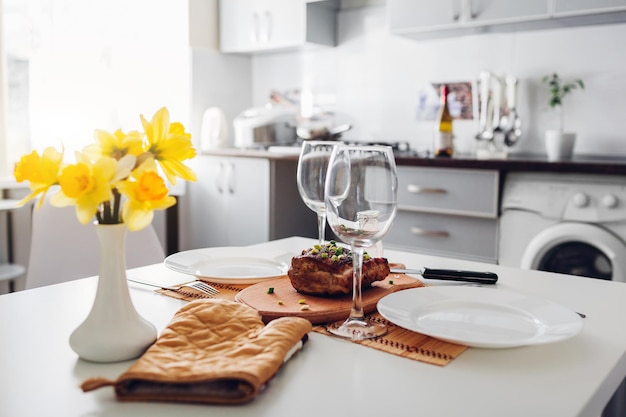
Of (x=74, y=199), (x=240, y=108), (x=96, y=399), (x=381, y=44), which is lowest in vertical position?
(x=96, y=399)

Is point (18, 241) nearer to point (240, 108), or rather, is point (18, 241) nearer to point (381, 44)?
point (240, 108)

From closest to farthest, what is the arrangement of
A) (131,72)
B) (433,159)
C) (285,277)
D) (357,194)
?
1. (357,194)
2. (285,277)
3. (433,159)
4. (131,72)

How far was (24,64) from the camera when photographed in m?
3.55

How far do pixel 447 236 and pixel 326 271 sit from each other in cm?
189

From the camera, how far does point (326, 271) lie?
3.12 feet

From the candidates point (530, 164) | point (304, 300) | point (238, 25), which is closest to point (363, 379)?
point (304, 300)

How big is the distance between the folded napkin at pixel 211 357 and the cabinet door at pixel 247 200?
2.46 metres

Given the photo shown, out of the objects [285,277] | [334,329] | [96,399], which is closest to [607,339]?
[334,329]

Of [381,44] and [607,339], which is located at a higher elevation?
[381,44]

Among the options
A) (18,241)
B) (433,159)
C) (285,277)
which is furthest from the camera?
(18,241)

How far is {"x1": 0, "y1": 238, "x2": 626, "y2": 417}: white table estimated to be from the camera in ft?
2.00

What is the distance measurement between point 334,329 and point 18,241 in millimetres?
2773

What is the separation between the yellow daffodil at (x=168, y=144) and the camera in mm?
760

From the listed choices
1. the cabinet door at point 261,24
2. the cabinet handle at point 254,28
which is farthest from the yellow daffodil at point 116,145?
the cabinet handle at point 254,28
